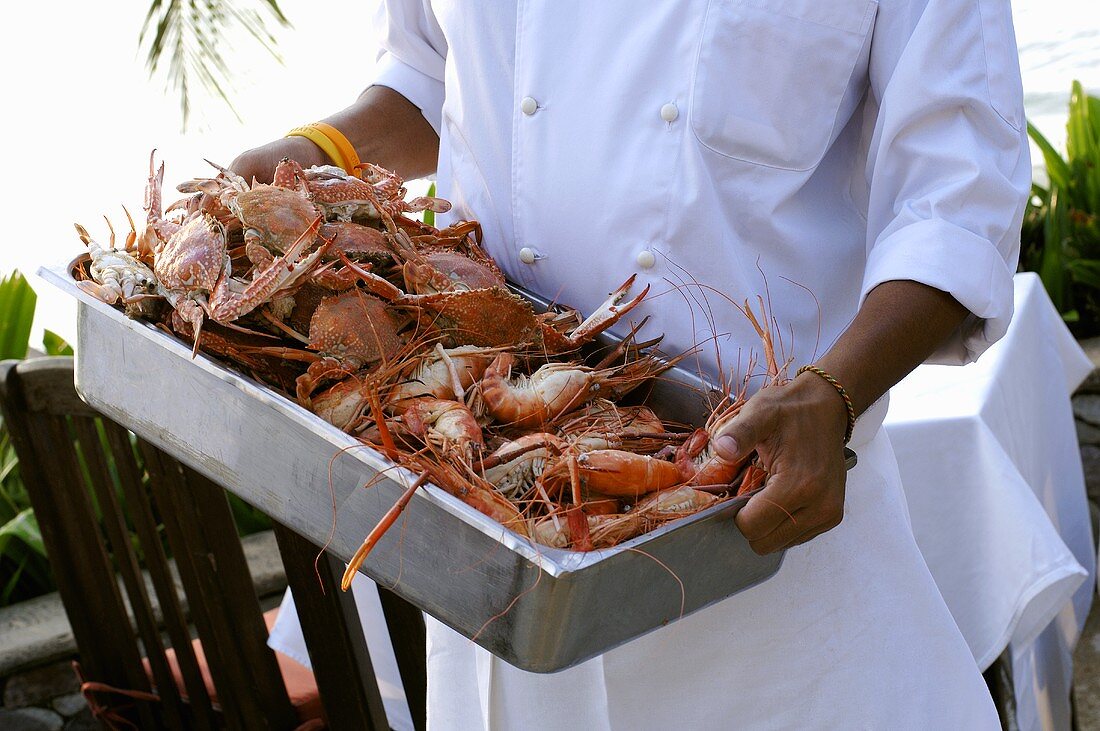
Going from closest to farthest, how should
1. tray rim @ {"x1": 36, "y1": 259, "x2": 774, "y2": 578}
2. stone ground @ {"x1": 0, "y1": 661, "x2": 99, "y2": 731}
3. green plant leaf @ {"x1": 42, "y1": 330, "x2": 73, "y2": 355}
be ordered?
1. tray rim @ {"x1": 36, "y1": 259, "x2": 774, "y2": 578}
2. stone ground @ {"x1": 0, "y1": 661, "x2": 99, "y2": 731}
3. green plant leaf @ {"x1": 42, "y1": 330, "x2": 73, "y2": 355}

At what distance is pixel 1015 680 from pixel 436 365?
1.45 metres

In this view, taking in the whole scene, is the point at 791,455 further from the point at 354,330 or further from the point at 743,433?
the point at 354,330

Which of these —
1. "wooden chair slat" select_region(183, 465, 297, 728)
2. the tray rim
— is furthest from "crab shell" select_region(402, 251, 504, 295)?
"wooden chair slat" select_region(183, 465, 297, 728)

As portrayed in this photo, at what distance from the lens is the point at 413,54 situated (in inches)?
68.4

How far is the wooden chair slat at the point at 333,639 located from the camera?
1796mm

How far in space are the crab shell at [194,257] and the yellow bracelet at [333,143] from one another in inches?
12.5

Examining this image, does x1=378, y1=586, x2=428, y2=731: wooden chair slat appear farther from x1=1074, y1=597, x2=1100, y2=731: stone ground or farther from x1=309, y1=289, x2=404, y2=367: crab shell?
x1=1074, y1=597, x2=1100, y2=731: stone ground

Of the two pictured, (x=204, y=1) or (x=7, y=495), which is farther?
(x=204, y=1)

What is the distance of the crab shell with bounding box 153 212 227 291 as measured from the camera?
1221 mm

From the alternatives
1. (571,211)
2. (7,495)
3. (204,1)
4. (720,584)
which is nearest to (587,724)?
(720,584)

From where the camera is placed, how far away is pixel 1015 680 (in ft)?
6.79

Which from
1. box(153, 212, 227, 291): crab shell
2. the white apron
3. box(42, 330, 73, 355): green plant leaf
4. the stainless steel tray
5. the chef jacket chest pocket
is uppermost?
the chef jacket chest pocket

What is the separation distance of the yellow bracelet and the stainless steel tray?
439 mm

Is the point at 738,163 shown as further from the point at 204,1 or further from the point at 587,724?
the point at 204,1
